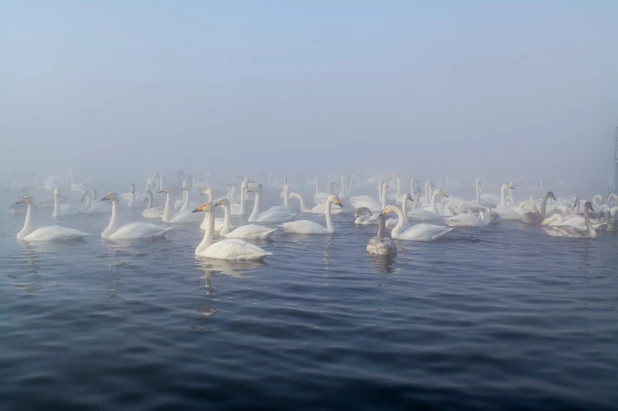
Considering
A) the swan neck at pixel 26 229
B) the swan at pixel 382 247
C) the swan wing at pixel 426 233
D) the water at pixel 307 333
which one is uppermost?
the swan neck at pixel 26 229

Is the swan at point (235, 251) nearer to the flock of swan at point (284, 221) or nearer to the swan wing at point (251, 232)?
the flock of swan at point (284, 221)

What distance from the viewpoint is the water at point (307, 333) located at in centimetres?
530

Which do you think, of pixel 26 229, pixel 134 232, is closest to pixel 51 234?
pixel 26 229

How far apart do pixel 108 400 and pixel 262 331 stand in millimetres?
2418

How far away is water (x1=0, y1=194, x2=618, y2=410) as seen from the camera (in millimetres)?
5305

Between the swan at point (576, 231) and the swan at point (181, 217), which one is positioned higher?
the swan at point (181, 217)

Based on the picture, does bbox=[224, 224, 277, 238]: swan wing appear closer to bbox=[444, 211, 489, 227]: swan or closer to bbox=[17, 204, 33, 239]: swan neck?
bbox=[17, 204, 33, 239]: swan neck

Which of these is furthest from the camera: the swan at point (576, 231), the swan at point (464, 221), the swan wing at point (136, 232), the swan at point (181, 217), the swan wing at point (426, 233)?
the swan at point (181, 217)

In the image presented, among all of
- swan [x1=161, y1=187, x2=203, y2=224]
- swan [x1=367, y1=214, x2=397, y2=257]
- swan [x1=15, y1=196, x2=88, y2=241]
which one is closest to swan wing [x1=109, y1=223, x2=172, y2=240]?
swan [x1=15, y1=196, x2=88, y2=241]

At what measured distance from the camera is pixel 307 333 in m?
7.06

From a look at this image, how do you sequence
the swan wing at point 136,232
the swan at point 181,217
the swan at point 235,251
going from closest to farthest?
the swan at point 235,251
the swan wing at point 136,232
the swan at point 181,217

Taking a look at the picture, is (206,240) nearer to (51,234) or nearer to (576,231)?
(51,234)

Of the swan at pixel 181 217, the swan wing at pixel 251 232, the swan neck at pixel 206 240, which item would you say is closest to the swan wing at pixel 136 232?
the swan wing at pixel 251 232

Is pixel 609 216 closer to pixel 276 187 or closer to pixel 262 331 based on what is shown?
pixel 262 331
